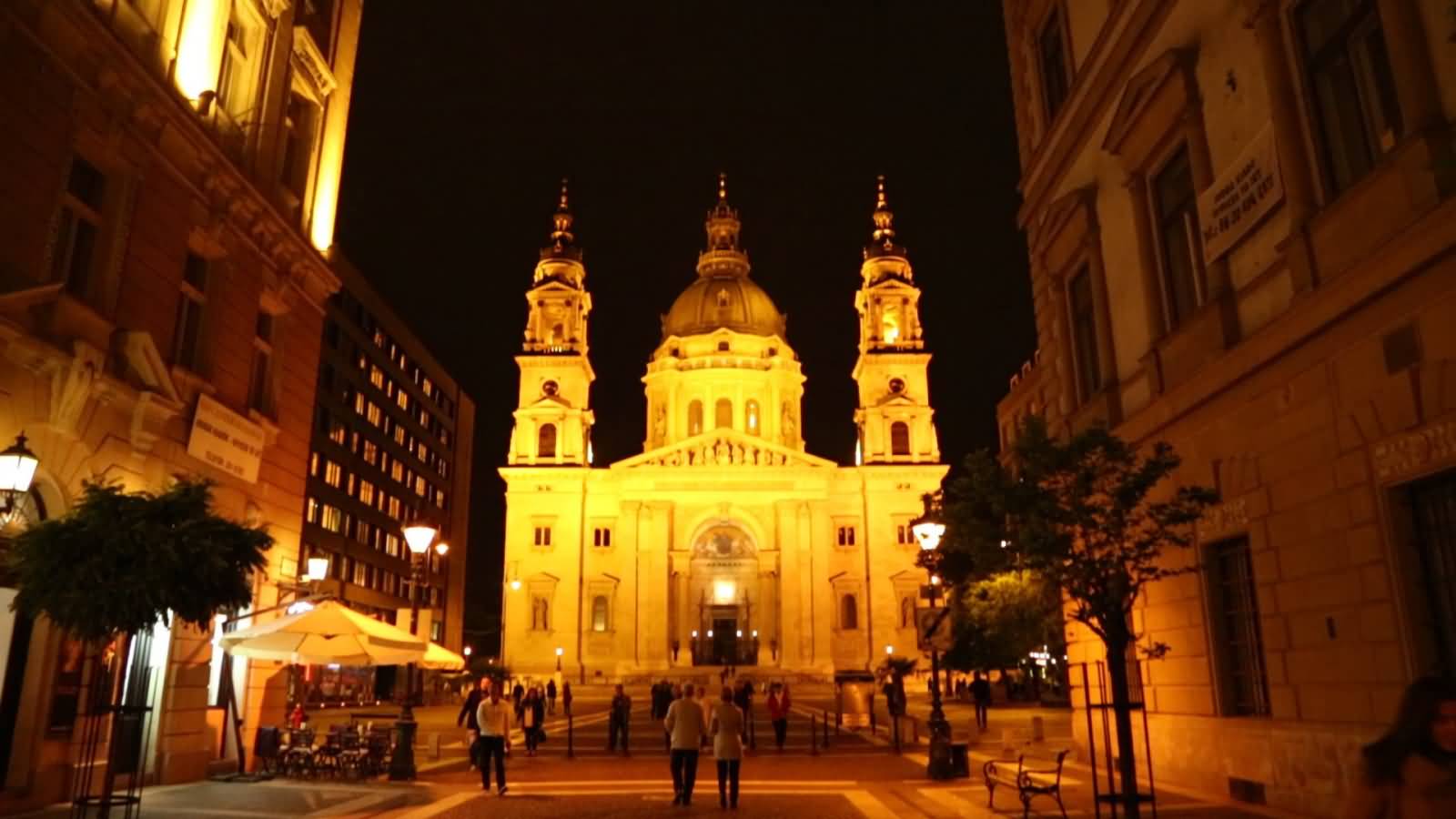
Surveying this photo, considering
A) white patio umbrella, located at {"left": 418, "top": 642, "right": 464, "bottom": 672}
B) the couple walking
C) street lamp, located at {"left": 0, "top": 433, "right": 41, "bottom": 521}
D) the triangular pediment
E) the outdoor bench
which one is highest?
the triangular pediment

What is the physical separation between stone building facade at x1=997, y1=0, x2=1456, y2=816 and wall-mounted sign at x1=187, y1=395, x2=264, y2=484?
15231 mm

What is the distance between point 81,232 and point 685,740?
37.2ft

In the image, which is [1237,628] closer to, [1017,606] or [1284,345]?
[1017,606]

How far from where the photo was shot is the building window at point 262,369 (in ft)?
64.1

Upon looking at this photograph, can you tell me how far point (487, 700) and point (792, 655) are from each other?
5572 centimetres

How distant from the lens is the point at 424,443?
83875mm

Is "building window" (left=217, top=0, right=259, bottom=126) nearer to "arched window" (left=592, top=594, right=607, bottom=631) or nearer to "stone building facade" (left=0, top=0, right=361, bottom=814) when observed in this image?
"stone building facade" (left=0, top=0, right=361, bottom=814)

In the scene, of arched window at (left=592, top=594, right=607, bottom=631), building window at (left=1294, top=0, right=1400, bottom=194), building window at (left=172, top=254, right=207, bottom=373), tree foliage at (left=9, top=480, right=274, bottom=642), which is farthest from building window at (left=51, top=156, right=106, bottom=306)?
arched window at (left=592, top=594, right=607, bottom=631)

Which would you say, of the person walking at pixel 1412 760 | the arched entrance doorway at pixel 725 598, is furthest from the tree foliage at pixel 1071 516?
the arched entrance doorway at pixel 725 598

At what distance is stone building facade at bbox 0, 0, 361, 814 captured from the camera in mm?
12539

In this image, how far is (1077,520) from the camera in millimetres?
10750

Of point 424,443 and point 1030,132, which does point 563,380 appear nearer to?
point 424,443

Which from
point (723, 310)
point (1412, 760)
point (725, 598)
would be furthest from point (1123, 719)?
point (723, 310)

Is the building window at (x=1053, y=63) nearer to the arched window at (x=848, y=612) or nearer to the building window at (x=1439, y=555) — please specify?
the building window at (x=1439, y=555)
